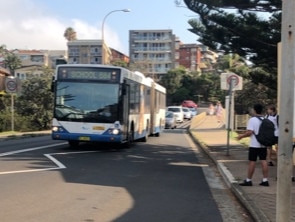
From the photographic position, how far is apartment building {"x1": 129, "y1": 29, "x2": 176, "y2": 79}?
469 feet

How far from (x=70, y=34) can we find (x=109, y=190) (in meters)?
139

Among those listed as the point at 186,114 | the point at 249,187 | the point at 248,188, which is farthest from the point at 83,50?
the point at 248,188

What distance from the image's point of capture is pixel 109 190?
10211 mm

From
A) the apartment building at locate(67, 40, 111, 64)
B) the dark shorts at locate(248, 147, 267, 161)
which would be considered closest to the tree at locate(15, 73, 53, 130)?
the dark shorts at locate(248, 147, 267, 161)

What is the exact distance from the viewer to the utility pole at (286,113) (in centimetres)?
620

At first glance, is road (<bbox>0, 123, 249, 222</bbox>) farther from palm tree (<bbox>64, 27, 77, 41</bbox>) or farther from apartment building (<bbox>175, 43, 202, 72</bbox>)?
apartment building (<bbox>175, 43, 202, 72</bbox>)

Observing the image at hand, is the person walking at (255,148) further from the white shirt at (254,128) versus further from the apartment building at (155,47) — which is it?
the apartment building at (155,47)

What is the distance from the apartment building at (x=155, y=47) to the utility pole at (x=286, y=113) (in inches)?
5276

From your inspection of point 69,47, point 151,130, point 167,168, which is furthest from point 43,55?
point 167,168

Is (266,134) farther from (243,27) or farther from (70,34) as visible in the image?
(70,34)

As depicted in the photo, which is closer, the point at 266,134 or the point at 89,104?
the point at 266,134

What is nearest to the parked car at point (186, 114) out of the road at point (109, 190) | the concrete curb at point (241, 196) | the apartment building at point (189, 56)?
the road at point (109, 190)

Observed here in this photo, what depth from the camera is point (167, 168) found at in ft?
47.5

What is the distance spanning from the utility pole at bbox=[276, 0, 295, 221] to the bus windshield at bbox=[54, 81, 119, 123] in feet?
39.2
